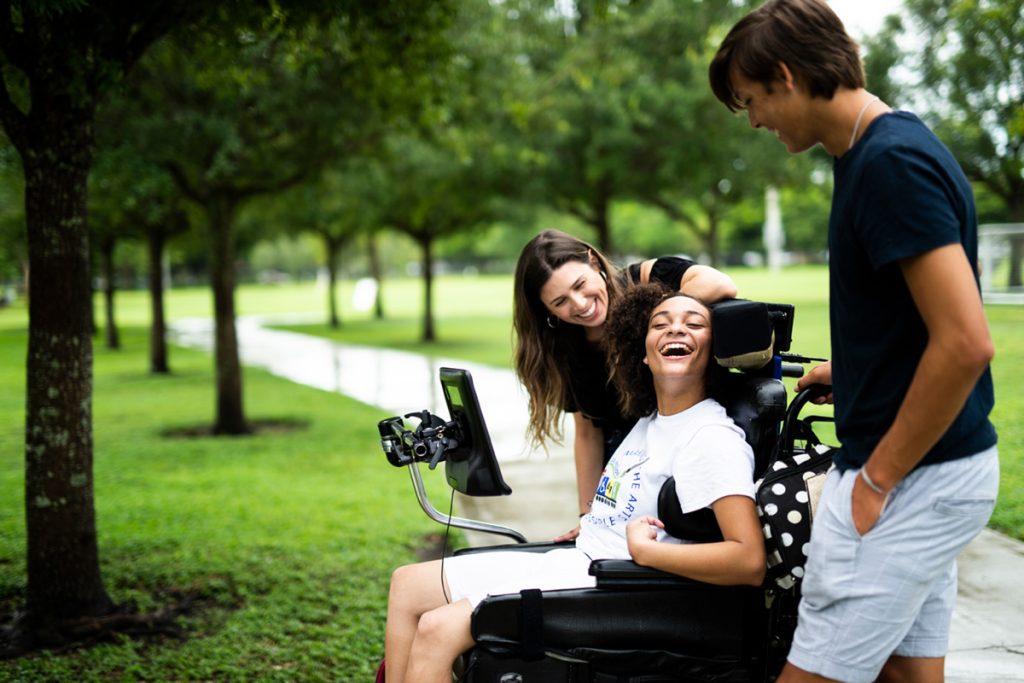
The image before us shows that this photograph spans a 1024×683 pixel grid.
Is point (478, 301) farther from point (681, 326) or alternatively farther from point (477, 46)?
point (681, 326)

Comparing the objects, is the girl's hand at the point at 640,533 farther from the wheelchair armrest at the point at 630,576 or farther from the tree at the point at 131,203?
the tree at the point at 131,203

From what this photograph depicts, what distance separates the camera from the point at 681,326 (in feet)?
8.39

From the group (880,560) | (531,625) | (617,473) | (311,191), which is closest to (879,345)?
(880,560)

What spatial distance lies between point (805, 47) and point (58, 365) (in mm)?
3534

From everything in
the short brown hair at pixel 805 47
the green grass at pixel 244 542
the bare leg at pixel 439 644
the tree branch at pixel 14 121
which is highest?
the tree branch at pixel 14 121

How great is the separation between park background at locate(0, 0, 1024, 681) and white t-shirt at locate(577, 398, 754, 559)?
187 cm

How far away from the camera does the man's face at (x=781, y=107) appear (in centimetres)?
186

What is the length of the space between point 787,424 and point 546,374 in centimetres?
99

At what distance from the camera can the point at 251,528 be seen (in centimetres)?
638

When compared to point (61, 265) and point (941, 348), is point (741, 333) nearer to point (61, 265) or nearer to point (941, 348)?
point (941, 348)

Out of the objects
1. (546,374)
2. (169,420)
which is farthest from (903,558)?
(169,420)

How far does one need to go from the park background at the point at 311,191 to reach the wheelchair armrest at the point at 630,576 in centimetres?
198

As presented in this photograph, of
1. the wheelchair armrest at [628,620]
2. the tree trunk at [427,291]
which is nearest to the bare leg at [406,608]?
the wheelchair armrest at [628,620]

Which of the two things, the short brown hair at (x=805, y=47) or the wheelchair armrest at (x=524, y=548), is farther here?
the wheelchair armrest at (x=524, y=548)
